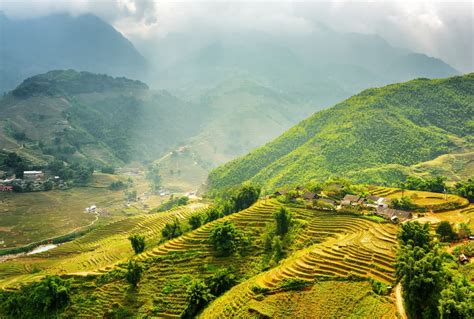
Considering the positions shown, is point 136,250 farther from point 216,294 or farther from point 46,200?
point 46,200

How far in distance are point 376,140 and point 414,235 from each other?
281ft

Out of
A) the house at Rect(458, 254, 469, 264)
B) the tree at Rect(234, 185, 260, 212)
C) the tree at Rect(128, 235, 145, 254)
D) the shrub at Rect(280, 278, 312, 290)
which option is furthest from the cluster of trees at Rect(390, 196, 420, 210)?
the tree at Rect(128, 235, 145, 254)

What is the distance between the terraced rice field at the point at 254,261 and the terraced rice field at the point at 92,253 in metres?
9.16

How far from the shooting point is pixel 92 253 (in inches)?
2781

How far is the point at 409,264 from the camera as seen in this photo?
31.9 meters

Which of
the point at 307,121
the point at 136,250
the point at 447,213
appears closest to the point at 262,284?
the point at 136,250

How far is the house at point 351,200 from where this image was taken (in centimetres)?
6097

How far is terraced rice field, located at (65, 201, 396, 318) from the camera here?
38656 millimetres

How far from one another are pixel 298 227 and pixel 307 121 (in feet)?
363

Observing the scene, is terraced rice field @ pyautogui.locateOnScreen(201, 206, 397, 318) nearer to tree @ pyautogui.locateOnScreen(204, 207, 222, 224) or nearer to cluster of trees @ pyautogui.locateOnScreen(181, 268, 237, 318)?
cluster of trees @ pyautogui.locateOnScreen(181, 268, 237, 318)

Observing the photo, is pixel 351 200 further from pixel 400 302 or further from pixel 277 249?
pixel 400 302

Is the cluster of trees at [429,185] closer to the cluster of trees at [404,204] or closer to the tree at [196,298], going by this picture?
the cluster of trees at [404,204]

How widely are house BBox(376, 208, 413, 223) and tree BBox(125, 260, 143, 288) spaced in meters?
37.6

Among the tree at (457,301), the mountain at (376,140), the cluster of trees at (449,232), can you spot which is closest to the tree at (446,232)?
the cluster of trees at (449,232)
